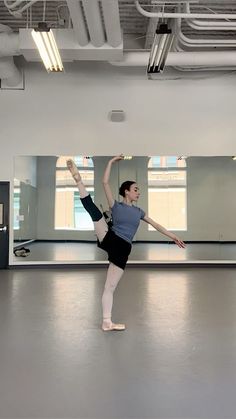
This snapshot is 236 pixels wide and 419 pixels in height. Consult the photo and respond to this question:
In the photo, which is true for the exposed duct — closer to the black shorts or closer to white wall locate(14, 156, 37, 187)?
white wall locate(14, 156, 37, 187)

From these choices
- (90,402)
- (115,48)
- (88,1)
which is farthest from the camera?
(115,48)

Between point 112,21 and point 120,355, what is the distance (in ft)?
15.3

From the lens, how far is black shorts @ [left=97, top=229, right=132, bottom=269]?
147 inches

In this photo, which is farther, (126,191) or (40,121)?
(40,121)

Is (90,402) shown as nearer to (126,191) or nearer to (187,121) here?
(126,191)

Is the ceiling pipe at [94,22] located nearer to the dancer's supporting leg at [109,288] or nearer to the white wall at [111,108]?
the white wall at [111,108]

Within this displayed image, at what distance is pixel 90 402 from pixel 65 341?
3.95 ft

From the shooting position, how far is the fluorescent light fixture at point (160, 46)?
499cm

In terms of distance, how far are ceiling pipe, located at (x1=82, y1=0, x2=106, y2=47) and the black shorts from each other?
3274 mm

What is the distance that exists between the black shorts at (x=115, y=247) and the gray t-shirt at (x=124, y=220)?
0.17 feet

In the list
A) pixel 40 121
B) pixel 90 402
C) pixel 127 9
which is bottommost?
pixel 90 402

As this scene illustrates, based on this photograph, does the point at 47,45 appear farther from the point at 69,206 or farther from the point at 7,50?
the point at 69,206

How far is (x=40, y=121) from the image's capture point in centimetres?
852

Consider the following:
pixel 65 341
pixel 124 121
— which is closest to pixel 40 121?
pixel 124 121
